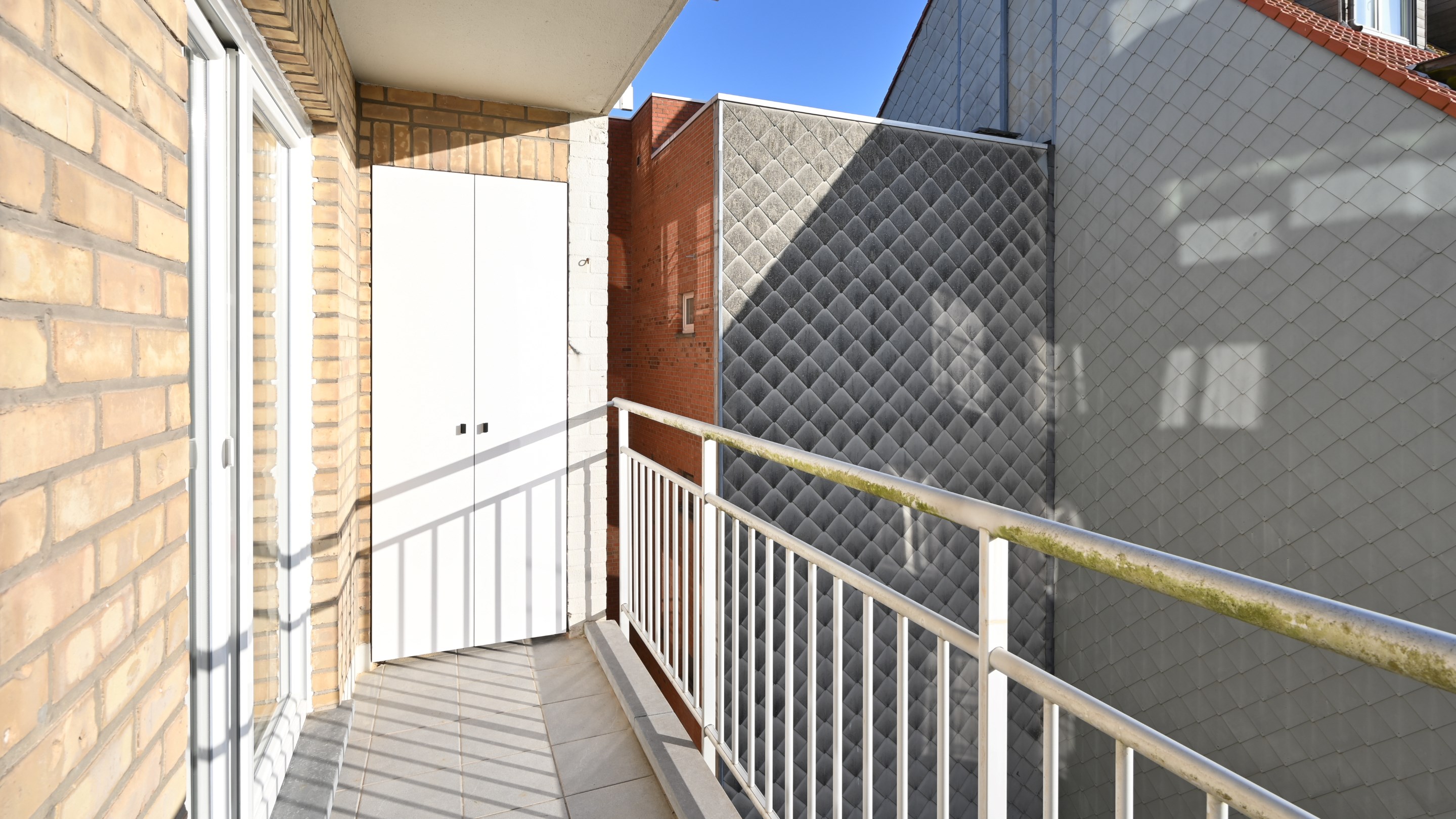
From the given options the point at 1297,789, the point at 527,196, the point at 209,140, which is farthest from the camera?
the point at 1297,789

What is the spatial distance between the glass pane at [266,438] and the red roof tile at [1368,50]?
4.35 metres

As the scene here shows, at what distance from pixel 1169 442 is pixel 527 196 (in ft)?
12.7

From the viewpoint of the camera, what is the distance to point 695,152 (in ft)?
17.0

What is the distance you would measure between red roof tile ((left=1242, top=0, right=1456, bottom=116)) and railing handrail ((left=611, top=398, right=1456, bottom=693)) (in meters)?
3.72

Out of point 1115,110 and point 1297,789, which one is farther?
point 1115,110

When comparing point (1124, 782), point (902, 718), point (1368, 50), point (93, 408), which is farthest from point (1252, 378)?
point (93, 408)

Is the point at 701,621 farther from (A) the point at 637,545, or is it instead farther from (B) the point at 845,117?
(B) the point at 845,117

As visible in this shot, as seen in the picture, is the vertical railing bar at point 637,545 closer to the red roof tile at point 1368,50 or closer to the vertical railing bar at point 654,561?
the vertical railing bar at point 654,561

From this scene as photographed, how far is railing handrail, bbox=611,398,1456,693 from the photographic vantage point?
0.58 meters

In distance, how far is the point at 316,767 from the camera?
2277 mm

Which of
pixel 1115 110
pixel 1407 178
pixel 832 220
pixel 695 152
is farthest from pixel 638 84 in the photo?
pixel 1407 178

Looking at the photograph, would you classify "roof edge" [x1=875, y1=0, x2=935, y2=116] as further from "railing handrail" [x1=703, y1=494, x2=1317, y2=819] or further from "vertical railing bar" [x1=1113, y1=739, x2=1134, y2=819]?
"vertical railing bar" [x1=1113, y1=739, x2=1134, y2=819]

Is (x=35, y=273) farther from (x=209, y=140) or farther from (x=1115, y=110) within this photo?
(x=1115, y=110)

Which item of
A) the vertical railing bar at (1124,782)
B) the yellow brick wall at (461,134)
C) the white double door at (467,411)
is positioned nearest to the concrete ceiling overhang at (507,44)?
the yellow brick wall at (461,134)
